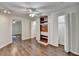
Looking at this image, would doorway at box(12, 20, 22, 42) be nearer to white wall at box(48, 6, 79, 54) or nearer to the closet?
the closet

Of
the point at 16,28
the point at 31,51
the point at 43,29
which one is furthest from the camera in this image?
the point at 16,28

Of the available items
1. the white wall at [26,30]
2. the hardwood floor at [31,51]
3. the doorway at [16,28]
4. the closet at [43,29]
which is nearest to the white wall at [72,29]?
the hardwood floor at [31,51]

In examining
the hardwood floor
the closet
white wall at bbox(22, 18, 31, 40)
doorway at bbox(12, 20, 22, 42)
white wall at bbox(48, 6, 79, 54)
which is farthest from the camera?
white wall at bbox(22, 18, 31, 40)

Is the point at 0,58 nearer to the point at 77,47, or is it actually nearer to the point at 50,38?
the point at 77,47

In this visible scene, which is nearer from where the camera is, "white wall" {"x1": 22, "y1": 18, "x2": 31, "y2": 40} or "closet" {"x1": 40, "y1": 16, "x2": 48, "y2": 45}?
"closet" {"x1": 40, "y1": 16, "x2": 48, "y2": 45}

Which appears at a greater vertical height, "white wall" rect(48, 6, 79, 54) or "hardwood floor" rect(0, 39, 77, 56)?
"white wall" rect(48, 6, 79, 54)

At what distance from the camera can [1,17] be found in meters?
4.95

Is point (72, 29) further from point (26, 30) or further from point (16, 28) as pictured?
point (16, 28)

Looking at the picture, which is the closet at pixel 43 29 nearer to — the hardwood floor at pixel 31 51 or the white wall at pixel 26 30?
the white wall at pixel 26 30

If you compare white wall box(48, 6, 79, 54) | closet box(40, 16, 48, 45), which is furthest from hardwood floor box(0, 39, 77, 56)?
closet box(40, 16, 48, 45)

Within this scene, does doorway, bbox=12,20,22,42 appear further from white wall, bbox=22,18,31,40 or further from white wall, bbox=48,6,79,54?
white wall, bbox=48,6,79,54

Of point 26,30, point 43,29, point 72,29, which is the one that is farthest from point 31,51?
point 26,30

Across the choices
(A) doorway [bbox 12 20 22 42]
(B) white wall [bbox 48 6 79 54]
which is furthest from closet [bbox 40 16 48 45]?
(B) white wall [bbox 48 6 79 54]

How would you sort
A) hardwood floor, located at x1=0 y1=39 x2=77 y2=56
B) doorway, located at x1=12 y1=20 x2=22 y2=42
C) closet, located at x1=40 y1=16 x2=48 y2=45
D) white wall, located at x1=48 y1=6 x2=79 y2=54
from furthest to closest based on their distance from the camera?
doorway, located at x1=12 y1=20 x2=22 y2=42
closet, located at x1=40 y1=16 x2=48 y2=45
white wall, located at x1=48 y1=6 x2=79 y2=54
hardwood floor, located at x1=0 y1=39 x2=77 y2=56
